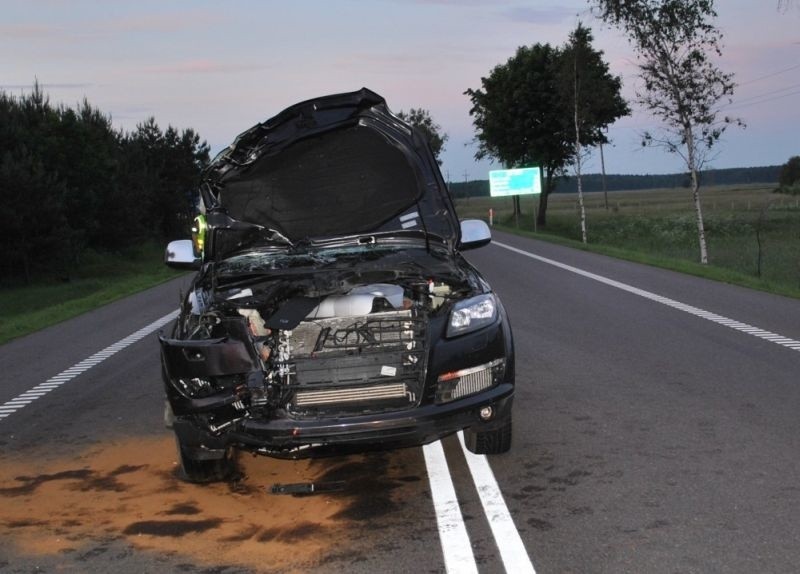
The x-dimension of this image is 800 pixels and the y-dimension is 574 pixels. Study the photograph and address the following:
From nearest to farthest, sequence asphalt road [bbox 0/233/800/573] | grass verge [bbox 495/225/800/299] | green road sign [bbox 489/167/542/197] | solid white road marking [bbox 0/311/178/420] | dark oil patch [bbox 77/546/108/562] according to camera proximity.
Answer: asphalt road [bbox 0/233/800/573] < dark oil patch [bbox 77/546/108/562] < solid white road marking [bbox 0/311/178/420] < grass verge [bbox 495/225/800/299] < green road sign [bbox 489/167/542/197]

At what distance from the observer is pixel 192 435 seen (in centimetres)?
476

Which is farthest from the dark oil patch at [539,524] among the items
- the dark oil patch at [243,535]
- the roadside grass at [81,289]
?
the roadside grass at [81,289]

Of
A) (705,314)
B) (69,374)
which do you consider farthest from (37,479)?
(705,314)

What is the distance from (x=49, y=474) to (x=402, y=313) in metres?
2.48

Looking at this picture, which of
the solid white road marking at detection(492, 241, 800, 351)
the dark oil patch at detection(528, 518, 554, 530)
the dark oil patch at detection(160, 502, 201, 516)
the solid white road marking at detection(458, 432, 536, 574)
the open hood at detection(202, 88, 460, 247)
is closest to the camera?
the solid white road marking at detection(458, 432, 536, 574)

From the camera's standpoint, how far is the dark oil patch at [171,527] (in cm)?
443

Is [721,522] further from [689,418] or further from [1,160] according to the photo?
[1,160]

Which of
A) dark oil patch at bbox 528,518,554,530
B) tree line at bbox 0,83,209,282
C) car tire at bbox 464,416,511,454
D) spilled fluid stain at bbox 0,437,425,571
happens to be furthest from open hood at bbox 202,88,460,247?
tree line at bbox 0,83,209,282

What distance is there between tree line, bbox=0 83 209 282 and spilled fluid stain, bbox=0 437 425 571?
30.8m

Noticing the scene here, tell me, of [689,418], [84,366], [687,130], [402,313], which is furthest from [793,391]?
[687,130]

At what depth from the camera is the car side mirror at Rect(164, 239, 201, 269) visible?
21.1 feet

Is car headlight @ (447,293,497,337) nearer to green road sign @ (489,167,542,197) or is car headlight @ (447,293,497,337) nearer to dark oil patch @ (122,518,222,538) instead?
dark oil patch @ (122,518,222,538)

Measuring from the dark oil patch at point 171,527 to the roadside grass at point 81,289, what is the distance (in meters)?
9.15

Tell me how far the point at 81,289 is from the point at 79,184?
11200 mm
